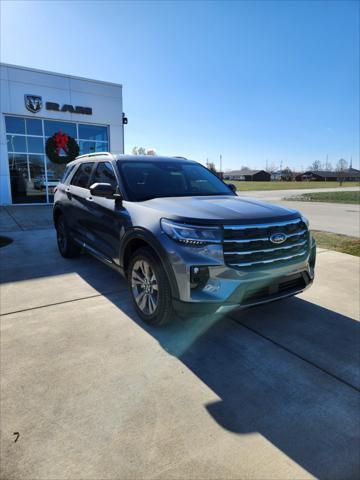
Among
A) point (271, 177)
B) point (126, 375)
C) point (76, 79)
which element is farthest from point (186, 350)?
point (271, 177)

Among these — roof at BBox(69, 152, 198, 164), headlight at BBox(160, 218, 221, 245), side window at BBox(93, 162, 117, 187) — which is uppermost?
roof at BBox(69, 152, 198, 164)

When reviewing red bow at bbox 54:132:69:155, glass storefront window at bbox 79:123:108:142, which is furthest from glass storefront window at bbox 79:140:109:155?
red bow at bbox 54:132:69:155

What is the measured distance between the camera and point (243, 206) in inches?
138

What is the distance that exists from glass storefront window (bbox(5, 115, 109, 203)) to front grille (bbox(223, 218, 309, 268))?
14897 millimetres

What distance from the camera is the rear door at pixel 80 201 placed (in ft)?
16.2

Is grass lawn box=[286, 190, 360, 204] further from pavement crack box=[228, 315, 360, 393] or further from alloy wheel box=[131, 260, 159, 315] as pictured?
alloy wheel box=[131, 260, 159, 315]

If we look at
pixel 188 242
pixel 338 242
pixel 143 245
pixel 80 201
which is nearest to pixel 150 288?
pixel 143 245

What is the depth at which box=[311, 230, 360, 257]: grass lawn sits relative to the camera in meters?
7.08

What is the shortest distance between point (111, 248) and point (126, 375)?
1788 millimetres

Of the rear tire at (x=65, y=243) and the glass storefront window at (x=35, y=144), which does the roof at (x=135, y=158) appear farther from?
the glass storefront window at (x=35, y=144)

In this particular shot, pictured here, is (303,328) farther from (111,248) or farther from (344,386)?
(111,248)

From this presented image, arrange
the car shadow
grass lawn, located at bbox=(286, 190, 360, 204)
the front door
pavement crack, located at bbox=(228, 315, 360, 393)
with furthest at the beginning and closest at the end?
1. grass lawn, located at bbox=(286, 190, 360, 204)
2. the front door
3. pavement crack, located at bbox=(228, 315, 360, 393)
4. the car shadow

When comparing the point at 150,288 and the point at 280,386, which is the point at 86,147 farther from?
the point at 280,386

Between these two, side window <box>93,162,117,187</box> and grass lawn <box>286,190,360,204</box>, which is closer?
side window <box>93,162,117,187</box>
